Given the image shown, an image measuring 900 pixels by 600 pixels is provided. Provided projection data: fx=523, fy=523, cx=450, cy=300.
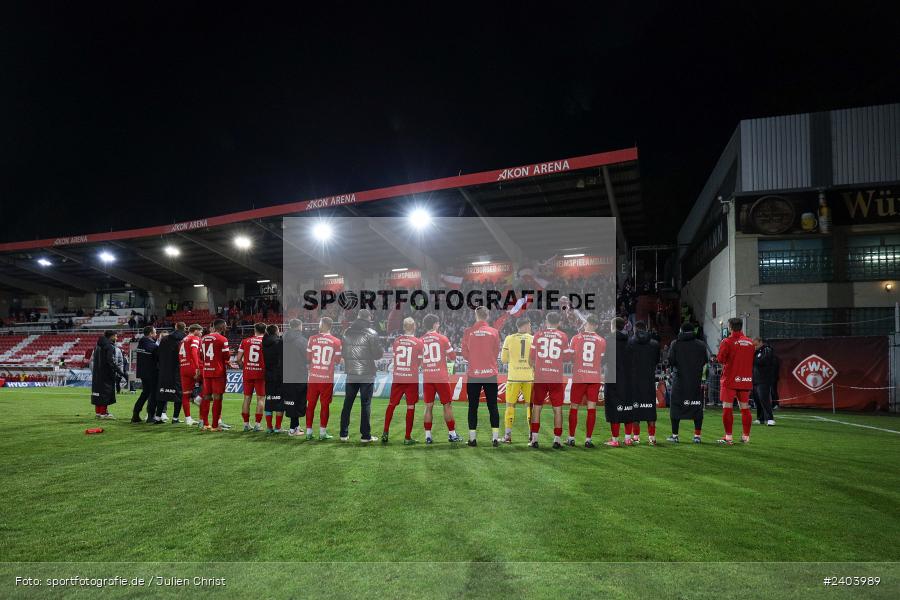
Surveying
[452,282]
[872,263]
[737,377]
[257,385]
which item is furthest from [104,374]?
[872,263]

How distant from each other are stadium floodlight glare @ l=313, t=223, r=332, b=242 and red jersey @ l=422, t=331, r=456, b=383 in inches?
771

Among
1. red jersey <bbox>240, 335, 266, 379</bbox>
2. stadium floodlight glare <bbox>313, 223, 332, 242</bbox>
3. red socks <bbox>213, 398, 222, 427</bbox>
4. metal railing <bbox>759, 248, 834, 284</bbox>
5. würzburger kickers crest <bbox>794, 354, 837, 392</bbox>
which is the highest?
stadium floodlight glare <bbox>313, 223, 332, 242</bbox>

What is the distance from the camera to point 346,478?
6.05 meters

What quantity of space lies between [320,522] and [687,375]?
7132mm

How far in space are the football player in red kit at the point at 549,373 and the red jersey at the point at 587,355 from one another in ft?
0.72

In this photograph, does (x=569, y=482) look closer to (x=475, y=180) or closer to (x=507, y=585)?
(x=507, y=585)

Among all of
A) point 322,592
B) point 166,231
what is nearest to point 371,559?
point 322,592

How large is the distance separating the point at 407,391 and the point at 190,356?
5.18 meters

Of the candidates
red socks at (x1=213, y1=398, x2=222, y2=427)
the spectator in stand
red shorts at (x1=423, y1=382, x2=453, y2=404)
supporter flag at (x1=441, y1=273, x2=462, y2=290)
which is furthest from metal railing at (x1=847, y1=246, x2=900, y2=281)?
the spectator in stand

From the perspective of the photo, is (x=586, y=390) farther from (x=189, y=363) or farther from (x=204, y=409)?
(x=189, y=363)

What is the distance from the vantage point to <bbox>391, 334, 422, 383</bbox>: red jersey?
351 inches

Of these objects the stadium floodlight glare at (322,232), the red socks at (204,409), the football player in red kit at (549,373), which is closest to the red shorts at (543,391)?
the football player in red kit at (549,373)

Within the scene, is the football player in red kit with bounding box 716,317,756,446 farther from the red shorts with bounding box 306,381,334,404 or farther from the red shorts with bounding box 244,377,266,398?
the red shorts with bounding box 244,377,266,398

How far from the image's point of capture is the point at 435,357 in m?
8.91
